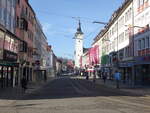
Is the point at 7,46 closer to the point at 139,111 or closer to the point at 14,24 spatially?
the point at 14,24

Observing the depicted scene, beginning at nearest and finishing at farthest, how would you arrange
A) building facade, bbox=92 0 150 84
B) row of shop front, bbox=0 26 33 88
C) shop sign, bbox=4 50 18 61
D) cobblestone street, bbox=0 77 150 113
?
1. cobblestone street, bbox=0 77 150 113
2. row of shop front, bbox=0 26 33 88
3. shop sign, bbox=4 50 18 61
4. building facade, bbox=92 0 150 84

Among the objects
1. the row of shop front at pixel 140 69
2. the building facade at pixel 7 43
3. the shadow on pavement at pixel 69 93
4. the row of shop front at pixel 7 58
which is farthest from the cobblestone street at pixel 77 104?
the row of shop front at pixel 140 69

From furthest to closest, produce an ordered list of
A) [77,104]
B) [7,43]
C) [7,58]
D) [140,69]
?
[140,69] → [7,43] → [7,58] → [77,104]

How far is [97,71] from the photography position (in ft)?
362

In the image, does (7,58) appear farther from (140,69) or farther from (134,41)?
(134,41)

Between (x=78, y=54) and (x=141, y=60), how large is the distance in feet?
410

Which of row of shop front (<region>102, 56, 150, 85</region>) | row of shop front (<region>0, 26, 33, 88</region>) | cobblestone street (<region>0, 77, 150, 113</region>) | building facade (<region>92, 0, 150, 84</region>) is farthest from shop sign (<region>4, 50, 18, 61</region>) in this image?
row of shop front (<region>102, 56, 150, 85</region>)

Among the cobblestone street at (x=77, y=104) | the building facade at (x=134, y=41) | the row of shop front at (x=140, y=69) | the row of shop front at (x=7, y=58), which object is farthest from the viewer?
the row of shop front at (x=140, y=69)

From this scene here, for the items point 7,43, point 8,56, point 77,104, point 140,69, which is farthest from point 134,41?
point 77,104

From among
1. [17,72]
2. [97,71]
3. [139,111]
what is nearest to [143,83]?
[17,72]

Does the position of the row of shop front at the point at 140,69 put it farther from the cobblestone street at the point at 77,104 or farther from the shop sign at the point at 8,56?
the cobblestone street at the point at 77,104

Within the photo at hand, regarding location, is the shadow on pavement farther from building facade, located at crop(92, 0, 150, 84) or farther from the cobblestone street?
building facade, located at crop(92, 0, 150, 84)

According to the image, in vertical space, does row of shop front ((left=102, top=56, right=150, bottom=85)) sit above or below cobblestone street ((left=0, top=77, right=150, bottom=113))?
above

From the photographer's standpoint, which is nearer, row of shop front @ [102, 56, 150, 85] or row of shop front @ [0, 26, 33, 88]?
row of shop front @ [0, 26, 33, 88]
